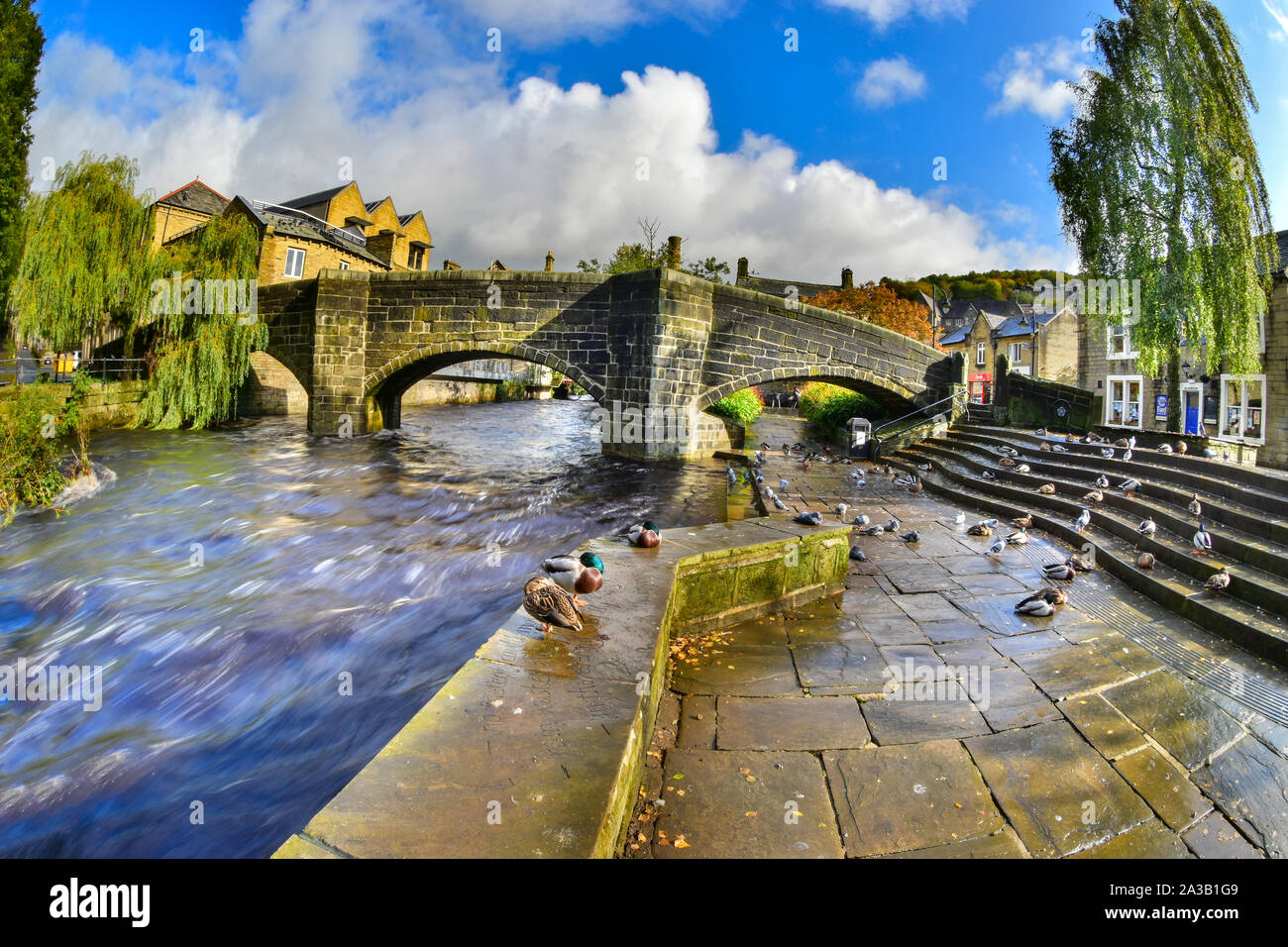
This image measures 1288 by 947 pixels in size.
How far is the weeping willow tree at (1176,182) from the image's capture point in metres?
12.1

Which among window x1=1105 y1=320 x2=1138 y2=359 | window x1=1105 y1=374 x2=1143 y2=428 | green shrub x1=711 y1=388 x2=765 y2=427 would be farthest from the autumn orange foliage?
green shrub x1=711 y1=388 x2=765 y2=427

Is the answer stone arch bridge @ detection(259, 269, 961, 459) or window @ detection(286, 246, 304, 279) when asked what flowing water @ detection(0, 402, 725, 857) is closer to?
stone arch bridge @ detection(259, 269, 961, 459)

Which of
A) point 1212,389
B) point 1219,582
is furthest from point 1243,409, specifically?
point 1219,582

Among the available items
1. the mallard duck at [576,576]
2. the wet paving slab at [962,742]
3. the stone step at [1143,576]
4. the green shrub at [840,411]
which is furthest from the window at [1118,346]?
the mallard duck at [576,576]

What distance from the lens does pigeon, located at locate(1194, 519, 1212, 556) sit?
5859mm

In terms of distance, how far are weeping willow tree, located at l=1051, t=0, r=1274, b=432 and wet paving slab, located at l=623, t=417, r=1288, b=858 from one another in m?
10.9

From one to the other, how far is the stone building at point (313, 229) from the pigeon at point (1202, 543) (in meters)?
26.9

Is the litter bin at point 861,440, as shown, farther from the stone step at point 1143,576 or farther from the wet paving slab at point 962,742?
the wet paving slab at point 962,742

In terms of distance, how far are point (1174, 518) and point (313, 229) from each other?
34.7 m

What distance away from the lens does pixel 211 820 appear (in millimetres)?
3057

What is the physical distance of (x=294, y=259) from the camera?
2934 cm
